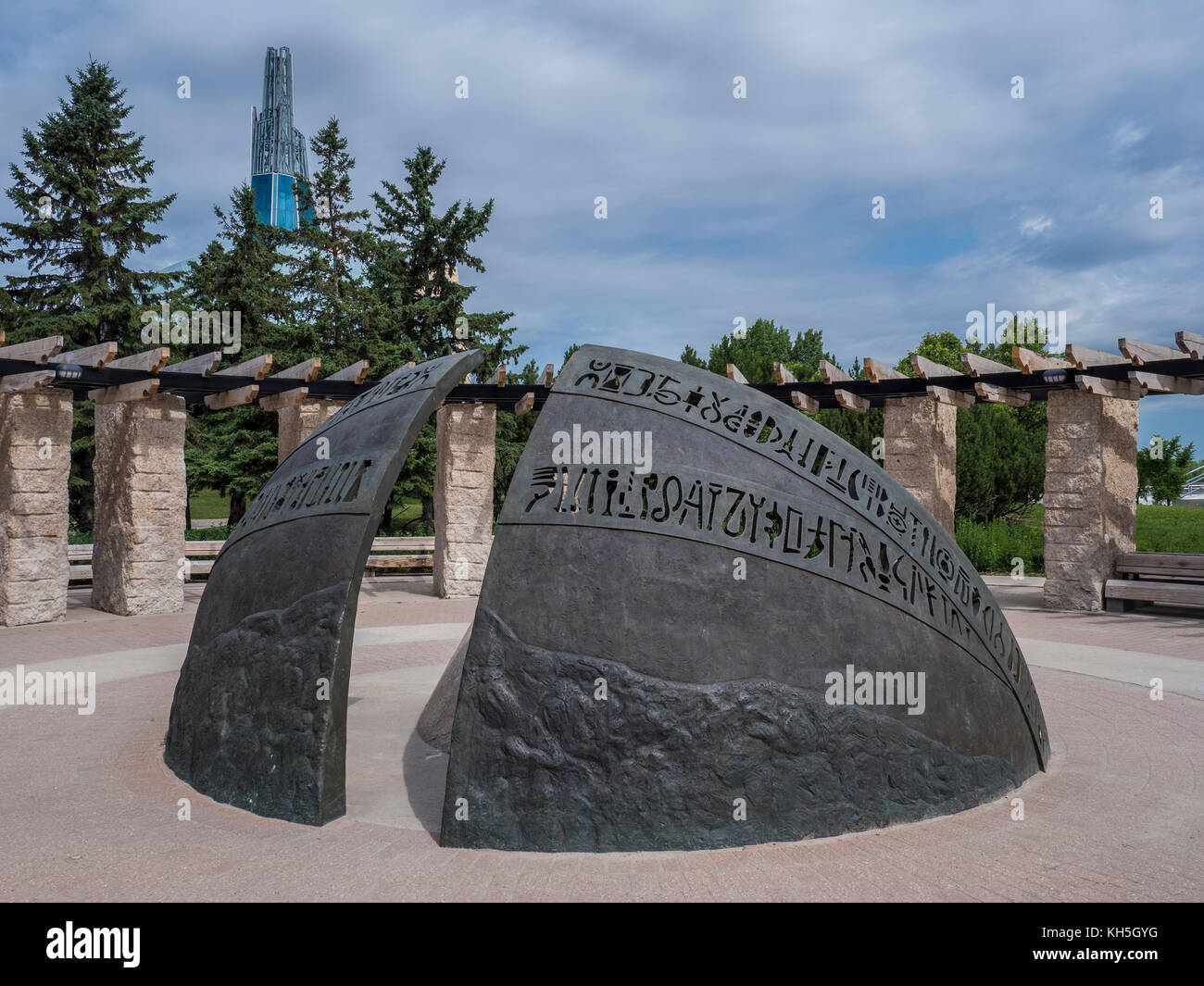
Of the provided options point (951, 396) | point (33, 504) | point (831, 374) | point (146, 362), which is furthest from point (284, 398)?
point (951, 396)

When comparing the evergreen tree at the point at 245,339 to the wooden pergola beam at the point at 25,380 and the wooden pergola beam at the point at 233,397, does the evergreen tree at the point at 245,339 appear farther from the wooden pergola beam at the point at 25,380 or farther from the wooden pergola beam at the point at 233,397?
the wooden pergola beam at the point at 25,380

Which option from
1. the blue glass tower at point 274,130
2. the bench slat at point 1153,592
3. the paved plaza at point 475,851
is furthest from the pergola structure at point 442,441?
the blue glass tower at point 274,130

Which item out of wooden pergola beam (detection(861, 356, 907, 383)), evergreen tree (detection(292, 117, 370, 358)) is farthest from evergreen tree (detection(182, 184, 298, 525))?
wooden pergola beam (detection(861, 356, 907, 383))

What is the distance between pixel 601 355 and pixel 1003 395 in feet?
39.2

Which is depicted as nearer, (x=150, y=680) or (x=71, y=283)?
(x=150, y=680)

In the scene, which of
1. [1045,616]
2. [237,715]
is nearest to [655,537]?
[237,715]

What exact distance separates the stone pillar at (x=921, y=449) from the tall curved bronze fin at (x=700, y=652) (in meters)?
11.2

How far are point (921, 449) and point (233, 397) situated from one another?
12045mm

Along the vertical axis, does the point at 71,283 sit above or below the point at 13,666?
above

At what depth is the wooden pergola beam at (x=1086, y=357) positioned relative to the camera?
13.4 metres

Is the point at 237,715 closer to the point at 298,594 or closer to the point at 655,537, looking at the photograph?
the point at 298,594

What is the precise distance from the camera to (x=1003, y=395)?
48.6ft

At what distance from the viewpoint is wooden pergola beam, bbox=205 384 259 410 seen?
13766mm

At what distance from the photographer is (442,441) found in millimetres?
16156
